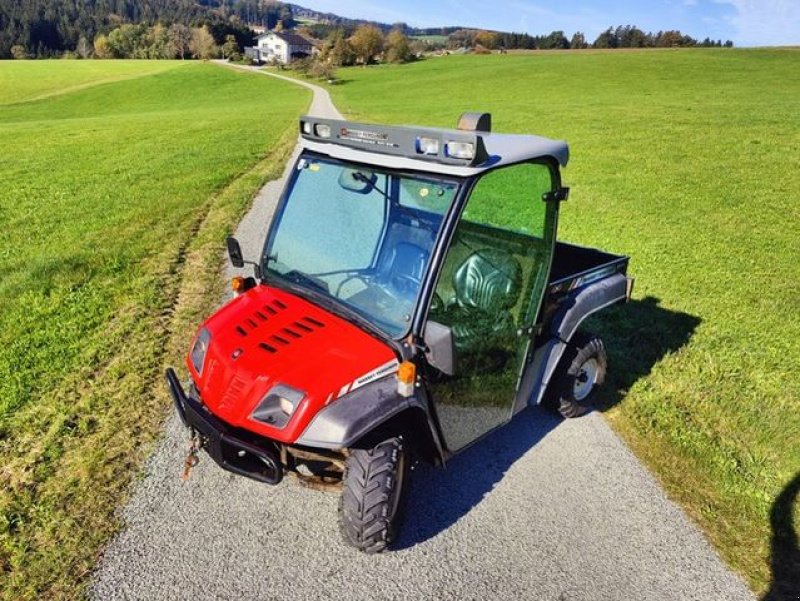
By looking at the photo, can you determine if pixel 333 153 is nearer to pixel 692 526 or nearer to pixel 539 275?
pixel 539 275

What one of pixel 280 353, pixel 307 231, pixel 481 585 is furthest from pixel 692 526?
pixel 307 231

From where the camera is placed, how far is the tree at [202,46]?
86188 mm

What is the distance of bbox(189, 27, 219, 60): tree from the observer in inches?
3393

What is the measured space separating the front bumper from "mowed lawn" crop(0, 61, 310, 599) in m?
0.96

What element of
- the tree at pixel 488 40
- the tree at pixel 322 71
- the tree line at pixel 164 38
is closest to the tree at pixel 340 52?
the tree line at pixel 164 38

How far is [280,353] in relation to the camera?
9.29ft

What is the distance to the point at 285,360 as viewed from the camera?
110 inches

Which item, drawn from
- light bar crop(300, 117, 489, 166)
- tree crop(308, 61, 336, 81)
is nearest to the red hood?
light bar crop(300, 117, 489, 166)

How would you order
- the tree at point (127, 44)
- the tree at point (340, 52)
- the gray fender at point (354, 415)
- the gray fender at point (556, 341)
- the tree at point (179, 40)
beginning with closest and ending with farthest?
the gray fender at point (354, 415), the gray fender at point (556, 341), the tree at point (340, 52), the tree at point (127, 44), the tree at point (179, 40)

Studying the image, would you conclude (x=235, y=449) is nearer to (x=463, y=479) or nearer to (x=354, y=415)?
(x=354, y=415)

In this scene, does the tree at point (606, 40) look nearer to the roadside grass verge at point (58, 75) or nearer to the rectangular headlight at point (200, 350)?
the roadside grass verge at point (58, 75)

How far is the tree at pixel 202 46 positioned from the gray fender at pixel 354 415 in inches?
3777

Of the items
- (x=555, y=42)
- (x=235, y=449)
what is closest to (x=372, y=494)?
(x=235, y=449)

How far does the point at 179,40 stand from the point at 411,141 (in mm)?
99570
